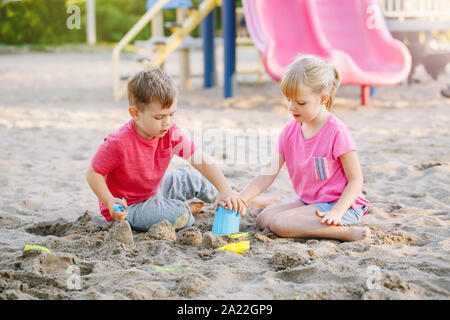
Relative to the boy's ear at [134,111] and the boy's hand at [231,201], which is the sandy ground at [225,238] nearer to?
the boy's hand at [231,201]

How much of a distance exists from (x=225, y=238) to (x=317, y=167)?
566mm

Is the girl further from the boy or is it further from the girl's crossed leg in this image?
the boy

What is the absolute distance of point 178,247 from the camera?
2439mm

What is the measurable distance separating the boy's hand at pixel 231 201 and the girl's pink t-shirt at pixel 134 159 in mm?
267

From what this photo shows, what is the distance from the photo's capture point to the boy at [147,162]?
7.98 ft

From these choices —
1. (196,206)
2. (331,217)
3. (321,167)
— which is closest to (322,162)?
(321,167)

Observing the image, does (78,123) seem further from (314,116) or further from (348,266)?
(348,266)

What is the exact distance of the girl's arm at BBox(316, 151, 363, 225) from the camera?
244cm

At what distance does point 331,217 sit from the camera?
2.43 m

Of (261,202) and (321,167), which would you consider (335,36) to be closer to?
(261,202)

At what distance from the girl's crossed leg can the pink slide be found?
3866 millimetres

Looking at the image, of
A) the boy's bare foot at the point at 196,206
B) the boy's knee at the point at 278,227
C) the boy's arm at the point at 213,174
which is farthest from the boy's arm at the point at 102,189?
the boy's knee at the point at 278,227

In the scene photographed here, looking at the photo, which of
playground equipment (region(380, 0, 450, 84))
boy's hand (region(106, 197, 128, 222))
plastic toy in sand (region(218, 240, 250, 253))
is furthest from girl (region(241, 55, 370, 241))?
playground equipment (region(380, 0, 450, 84))
